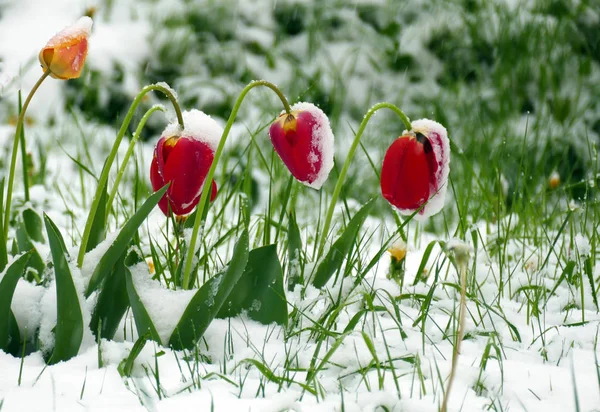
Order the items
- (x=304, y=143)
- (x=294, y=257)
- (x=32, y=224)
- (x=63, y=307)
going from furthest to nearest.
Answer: (x=32, y=224)
(x=294, y=257)
(x=304, y=143)
(x=63, y=307)

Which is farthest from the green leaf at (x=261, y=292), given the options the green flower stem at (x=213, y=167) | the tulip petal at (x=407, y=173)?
the tulip petal at (x=407, y=173)

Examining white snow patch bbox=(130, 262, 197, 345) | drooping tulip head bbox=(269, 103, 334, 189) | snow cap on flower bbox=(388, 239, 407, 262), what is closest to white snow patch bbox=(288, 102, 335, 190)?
drooping tulip head bbox=(269, 103, 334, 189)

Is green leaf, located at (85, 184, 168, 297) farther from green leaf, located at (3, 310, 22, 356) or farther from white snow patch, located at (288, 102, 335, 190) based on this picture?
white snow patch, located at (288, 102, 335, 190)

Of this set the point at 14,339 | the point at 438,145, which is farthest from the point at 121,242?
the point at 438,145

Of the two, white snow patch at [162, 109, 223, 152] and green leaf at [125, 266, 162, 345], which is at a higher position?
white snow patch at [162, 109, 223, 152]

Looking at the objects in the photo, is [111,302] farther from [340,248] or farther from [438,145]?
[438,145]

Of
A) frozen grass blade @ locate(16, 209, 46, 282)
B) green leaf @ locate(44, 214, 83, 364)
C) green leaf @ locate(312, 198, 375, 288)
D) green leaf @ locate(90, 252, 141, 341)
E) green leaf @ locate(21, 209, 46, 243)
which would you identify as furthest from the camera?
green leaf @ locate(21, 209, 46, 243)

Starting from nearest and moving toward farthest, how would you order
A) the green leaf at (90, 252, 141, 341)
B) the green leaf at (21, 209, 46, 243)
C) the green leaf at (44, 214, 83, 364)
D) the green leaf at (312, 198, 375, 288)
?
the green leaf at (44, 214, 83, 364)
the green leaf at (90, 252, 141, 341)
the green leaf at (312, 198, 375, 288)
the green leaf at (21, 209, 46, 243)
